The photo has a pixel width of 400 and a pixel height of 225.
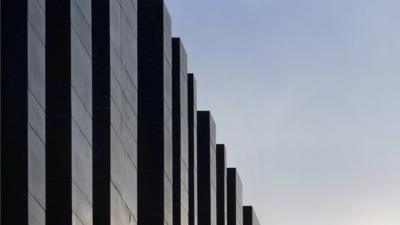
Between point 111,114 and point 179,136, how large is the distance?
14.0 metres

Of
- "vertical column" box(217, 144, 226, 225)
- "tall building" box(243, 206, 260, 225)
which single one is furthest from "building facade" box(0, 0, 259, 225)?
"tall building" box(243, 206, 260, 225)

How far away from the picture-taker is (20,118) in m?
45.5

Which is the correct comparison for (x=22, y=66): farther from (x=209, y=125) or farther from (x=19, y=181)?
(x=209, y=125)

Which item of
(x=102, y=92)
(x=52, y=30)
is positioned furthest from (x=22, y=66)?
(x=102, y=92)

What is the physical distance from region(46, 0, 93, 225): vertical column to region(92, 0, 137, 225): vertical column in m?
4.45

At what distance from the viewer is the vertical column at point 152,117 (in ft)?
216

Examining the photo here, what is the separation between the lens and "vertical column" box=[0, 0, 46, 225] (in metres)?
45.1

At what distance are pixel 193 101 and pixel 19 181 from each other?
31591 millimetres

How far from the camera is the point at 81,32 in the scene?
52.3 meters

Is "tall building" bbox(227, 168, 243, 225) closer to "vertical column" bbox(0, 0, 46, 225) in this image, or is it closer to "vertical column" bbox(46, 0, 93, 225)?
"vertical column" bbox(46, 0, 93, 225)

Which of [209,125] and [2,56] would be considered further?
[209,125]

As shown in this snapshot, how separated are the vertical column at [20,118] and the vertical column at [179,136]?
2368 cm

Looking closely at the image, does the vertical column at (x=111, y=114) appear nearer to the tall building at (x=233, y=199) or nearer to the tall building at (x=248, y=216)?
the tall building at (x=233, y=199)

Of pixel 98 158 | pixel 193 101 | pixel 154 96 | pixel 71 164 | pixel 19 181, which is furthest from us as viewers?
pixel 193 101
